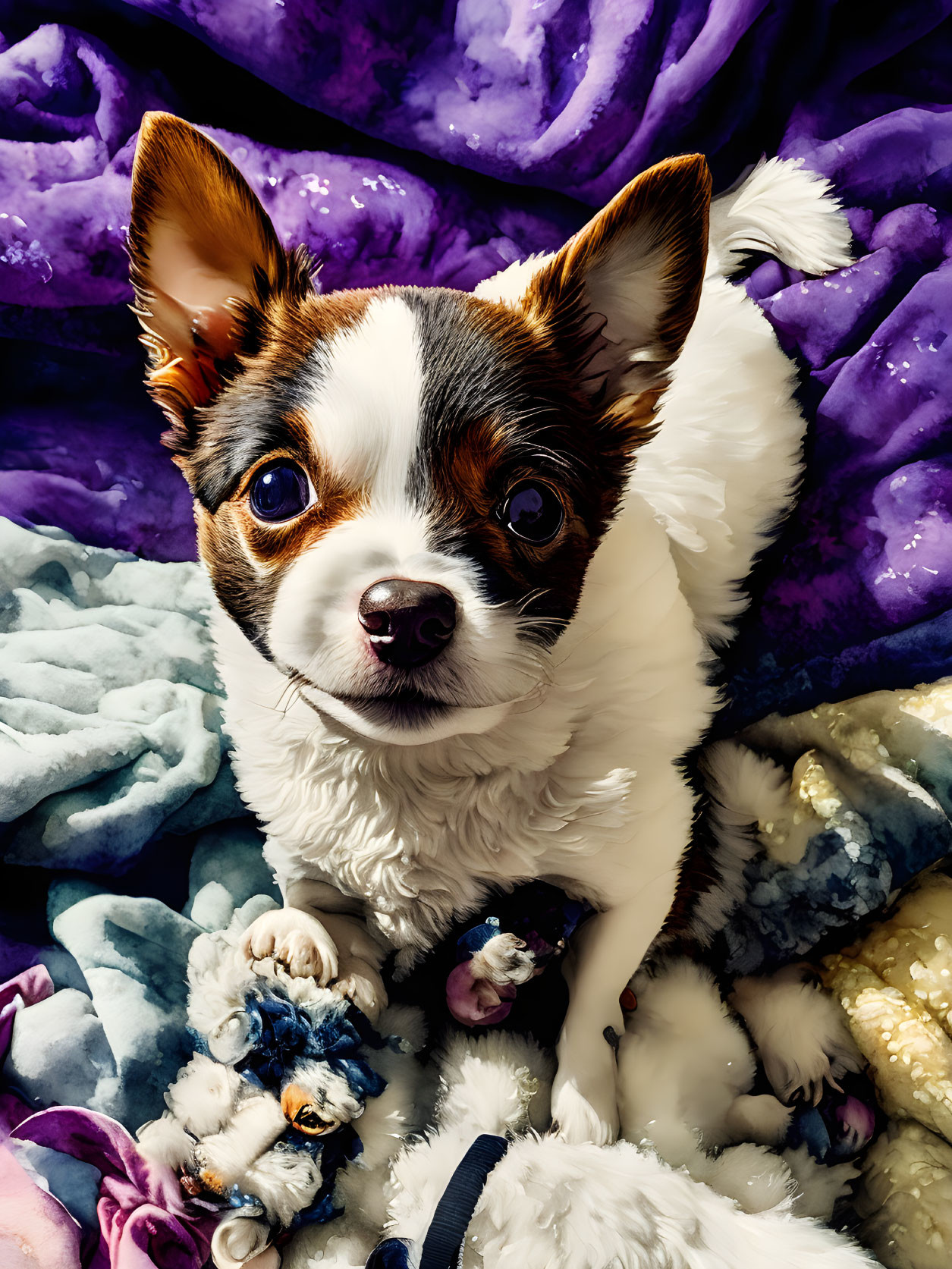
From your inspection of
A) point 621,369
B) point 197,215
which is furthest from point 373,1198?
point 197,215

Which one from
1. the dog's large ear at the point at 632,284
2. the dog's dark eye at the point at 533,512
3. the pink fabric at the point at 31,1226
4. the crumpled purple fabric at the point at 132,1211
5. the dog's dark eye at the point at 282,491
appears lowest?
the pink fabric at the point at 31,1226

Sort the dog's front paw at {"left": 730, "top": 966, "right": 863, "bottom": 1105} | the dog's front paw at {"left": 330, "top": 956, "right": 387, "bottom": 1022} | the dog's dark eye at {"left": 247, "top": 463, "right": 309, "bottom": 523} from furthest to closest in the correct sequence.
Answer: the dog's front paw at {"left": 730, "top": 966, "right": 863, "bottom": 1105} → the dog's front paw at {"left": 330, "top": 956, "right": 387, "bottom": 1022} → the dog's dark eye at {"left": 247, "top": 463, "right": 309, "bottom": 523}

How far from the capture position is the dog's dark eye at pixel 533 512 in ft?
2.87

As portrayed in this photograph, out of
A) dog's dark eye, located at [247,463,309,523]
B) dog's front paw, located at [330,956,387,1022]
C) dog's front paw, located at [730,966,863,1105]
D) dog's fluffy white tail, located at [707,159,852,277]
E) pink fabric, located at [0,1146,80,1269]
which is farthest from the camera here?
dog's fluffy white tail, located at [707,159,852,277]

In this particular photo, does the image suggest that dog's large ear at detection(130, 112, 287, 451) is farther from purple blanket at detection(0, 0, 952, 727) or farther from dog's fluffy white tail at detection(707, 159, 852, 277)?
dog's fluffy white tail at detection(707, 159, 852, 277)

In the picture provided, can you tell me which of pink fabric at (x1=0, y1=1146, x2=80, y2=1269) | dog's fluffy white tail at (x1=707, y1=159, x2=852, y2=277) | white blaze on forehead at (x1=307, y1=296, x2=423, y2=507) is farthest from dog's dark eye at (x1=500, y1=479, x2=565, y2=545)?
pink fabric at (x1=0, y1=1146, x2=80, y2=1269)

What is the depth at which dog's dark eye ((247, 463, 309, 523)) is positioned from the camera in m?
0.87

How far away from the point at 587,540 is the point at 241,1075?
75 cm

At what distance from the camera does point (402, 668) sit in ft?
2.62

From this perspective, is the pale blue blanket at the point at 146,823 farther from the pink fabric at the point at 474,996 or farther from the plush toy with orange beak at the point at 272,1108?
the pink fabric at the point at 474,996

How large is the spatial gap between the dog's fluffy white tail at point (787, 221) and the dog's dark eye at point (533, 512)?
2.32ft

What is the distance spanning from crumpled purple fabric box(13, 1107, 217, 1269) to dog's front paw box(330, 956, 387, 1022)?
28cm

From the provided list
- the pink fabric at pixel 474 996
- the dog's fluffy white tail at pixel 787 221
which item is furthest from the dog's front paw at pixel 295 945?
the dog's fluffy white tail at pixel 787 221

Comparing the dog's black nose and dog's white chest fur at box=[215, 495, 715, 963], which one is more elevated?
the dog's black nose
